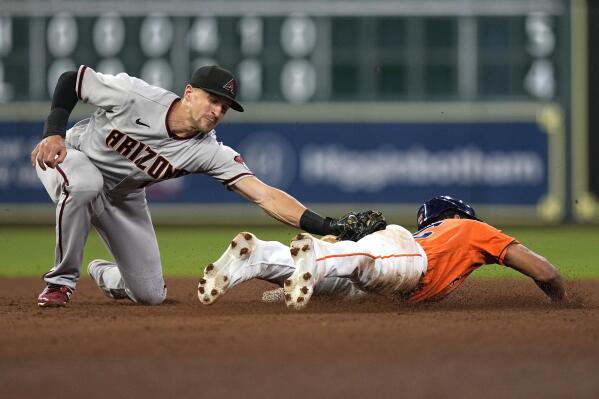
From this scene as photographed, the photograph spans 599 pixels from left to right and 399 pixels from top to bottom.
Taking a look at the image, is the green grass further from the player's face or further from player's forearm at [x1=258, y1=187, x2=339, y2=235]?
the player's face

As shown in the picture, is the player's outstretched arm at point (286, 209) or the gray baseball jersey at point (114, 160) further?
the gray baseball jersey at point (114, 160)

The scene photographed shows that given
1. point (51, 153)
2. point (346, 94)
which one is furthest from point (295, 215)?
point (346, 94)

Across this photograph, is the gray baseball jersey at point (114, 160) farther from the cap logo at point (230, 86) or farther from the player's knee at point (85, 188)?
the cap logo at point (230, 86)

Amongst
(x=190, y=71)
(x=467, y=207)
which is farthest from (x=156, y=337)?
(x=190, y=71)

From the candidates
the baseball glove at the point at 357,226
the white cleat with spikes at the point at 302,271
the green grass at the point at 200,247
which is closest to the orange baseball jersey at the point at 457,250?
the baseball glove at the point at 357,226

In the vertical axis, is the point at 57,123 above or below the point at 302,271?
above

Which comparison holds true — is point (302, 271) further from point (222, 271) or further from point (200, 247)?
point (200, 247)

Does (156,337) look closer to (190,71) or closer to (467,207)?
(467,207)
